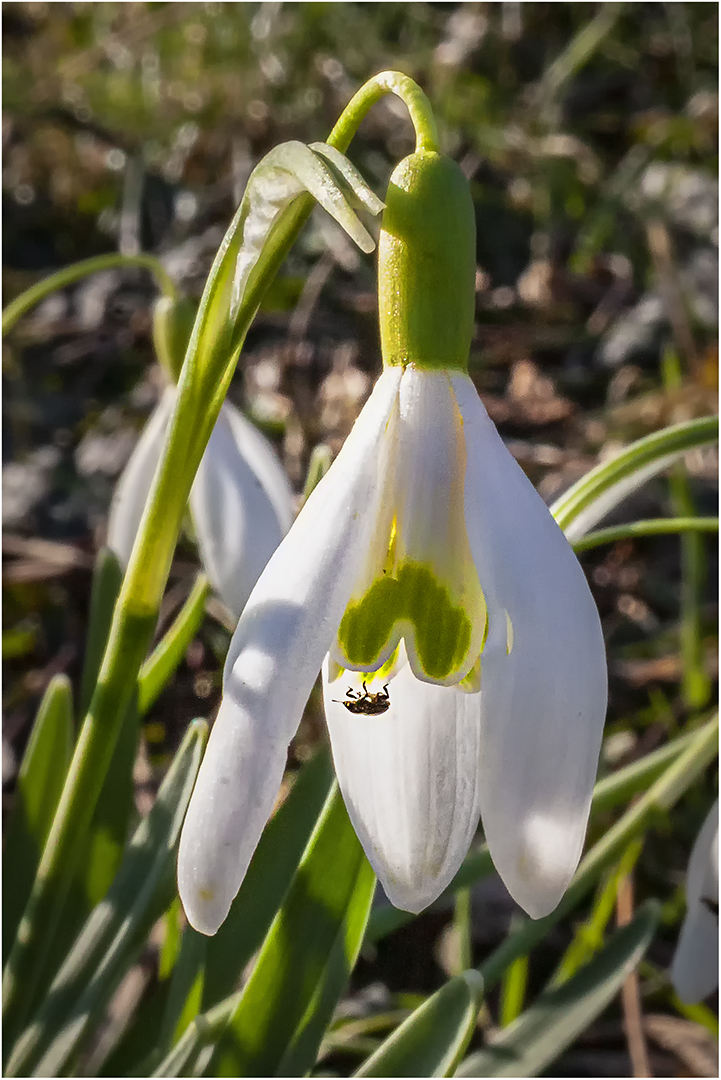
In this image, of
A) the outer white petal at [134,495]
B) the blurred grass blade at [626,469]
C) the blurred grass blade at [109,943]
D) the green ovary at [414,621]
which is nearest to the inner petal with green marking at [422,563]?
the green ovary at [414,621]

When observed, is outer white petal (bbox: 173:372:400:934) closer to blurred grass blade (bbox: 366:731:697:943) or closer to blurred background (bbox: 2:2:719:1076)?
blurred grass blade (bbox: 366:731:697:943)

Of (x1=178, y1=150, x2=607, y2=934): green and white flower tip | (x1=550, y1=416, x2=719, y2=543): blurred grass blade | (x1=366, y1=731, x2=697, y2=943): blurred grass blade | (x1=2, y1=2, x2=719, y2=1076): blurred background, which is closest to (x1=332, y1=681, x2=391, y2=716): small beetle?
(x1=178, y1=150, x2=607, y2=934): green and white flower tip

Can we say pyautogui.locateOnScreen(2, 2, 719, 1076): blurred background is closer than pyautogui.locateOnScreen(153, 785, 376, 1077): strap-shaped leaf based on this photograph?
No

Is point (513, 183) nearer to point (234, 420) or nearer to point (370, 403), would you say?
point (234, 420)

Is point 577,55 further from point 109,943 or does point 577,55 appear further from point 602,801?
point 109,943

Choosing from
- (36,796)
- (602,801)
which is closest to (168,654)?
(36,796)

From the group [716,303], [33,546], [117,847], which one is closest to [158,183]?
[33,546]
